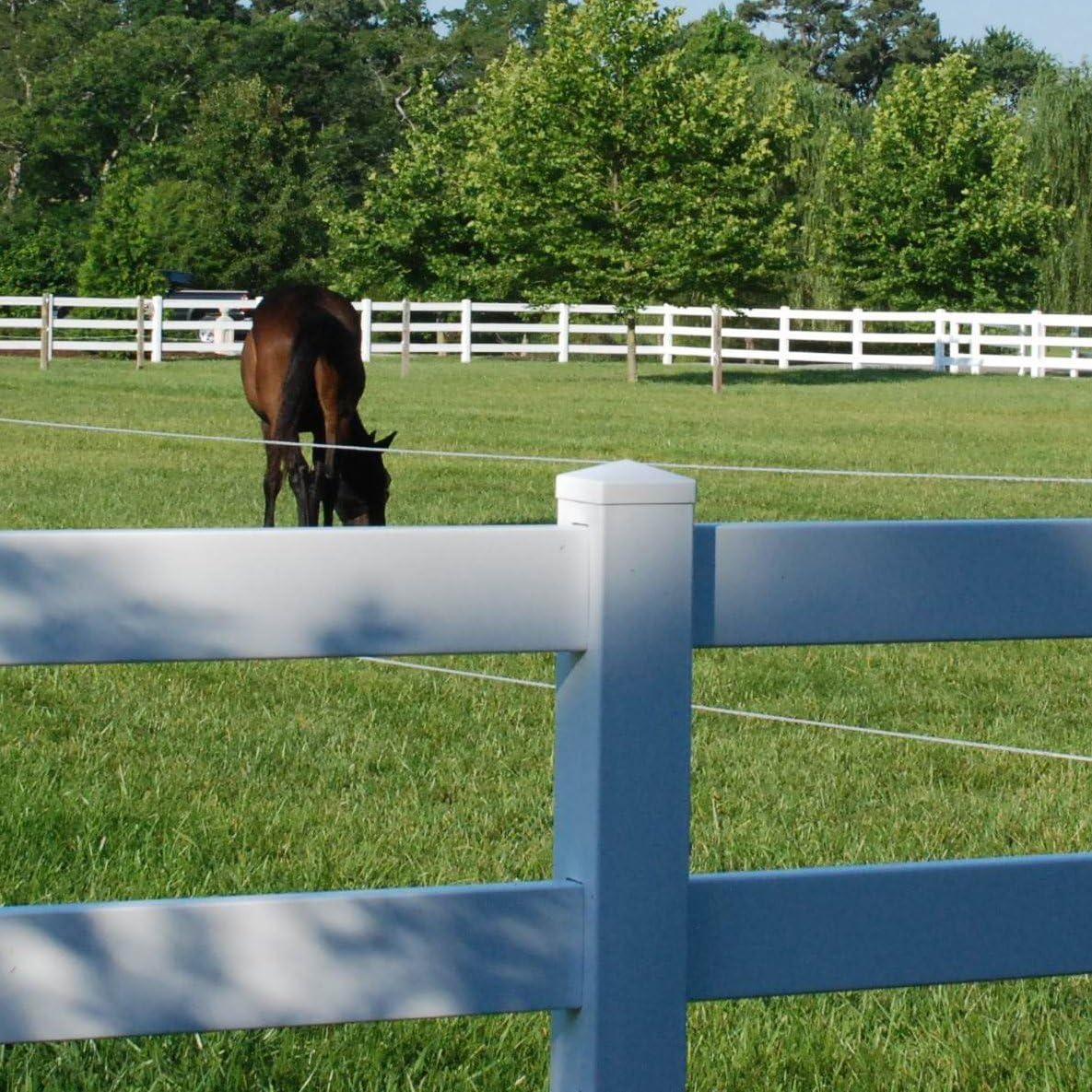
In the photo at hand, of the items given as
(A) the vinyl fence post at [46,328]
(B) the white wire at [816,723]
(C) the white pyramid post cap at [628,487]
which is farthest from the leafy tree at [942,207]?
(C) the white pyramid post cap at [628,487]

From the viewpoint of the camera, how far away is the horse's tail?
34.9 feet

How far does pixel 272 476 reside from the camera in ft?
35.7

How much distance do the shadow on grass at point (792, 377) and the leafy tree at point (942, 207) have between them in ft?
16.3

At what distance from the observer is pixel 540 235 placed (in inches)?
1527

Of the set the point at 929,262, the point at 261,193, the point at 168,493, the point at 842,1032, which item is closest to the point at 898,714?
the point at 842,1032

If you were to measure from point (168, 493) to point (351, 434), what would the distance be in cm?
304

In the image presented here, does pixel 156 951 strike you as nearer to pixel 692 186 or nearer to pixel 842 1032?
pixel 842 1032

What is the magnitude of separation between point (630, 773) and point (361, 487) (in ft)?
26.7

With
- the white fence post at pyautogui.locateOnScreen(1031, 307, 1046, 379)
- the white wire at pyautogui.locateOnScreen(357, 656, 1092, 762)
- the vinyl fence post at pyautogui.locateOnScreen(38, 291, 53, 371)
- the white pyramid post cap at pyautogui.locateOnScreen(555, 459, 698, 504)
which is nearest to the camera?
the white pyramid post cap at pyautogui.locateOnScreen(555, 459, 698, 504)

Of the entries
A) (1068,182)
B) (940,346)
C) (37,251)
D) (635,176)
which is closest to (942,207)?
(1068,182)

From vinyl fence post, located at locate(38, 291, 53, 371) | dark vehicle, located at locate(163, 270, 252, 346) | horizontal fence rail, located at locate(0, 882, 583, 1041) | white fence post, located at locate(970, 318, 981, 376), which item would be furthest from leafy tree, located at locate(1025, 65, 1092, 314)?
horizontal fence rail, located at locate(0, 882, 583, 1041)

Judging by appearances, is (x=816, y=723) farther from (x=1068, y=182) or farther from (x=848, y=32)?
(x=848, y=32)

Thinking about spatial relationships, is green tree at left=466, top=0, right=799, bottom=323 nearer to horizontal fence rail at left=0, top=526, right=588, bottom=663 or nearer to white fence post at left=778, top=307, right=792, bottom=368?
white fence post at left=778, top=307, right=792, bottom=368

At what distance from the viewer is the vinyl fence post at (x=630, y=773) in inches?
95.1
